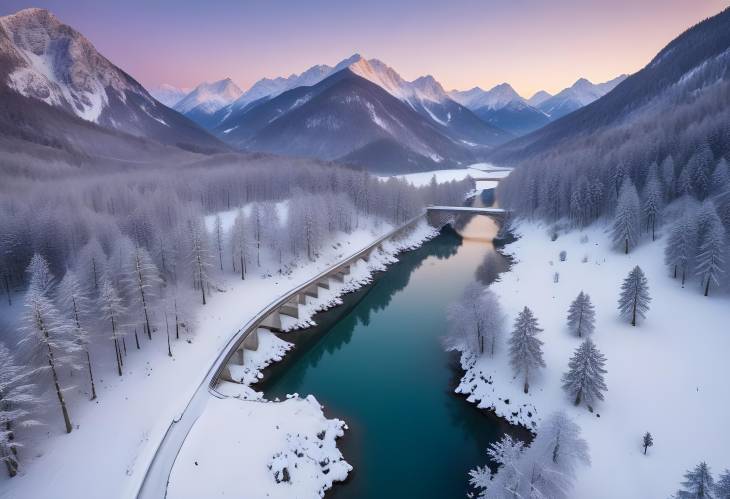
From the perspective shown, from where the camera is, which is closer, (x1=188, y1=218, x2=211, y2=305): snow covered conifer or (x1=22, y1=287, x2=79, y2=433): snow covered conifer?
(x1=22, y1=287, x2=79, y2=433): snow covered conifer

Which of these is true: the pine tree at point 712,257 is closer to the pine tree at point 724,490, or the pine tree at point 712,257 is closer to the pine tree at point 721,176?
the pine tree at point 721,176

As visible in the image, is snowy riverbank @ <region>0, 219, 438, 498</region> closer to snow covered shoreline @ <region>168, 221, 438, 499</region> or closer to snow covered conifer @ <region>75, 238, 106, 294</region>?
snow covered shoreline @ <region>168, 221, 438, 499</region>

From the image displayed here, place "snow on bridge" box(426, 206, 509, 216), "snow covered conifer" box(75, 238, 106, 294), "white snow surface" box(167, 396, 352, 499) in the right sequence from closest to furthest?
"white snow surface" box(167, 396, 352, 499)
"snow covered conifer" box(75, 238, 106, 294)
"snow on bridge" box(426, 206, 509, 216)

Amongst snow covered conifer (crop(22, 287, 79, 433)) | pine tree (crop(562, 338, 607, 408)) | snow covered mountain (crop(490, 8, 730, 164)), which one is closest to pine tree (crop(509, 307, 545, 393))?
pine tree (crop(562, 338, 607, 408))

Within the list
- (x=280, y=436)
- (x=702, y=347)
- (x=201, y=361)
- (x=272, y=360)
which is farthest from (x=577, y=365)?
(x=201, y=361)

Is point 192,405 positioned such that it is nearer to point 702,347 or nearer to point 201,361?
point 201,361
